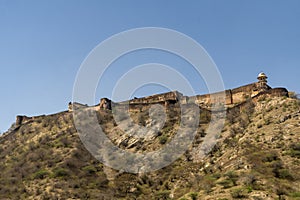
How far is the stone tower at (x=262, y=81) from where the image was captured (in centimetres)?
5013

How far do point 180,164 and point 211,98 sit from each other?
15.4 metres

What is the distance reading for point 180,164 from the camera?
4066cm

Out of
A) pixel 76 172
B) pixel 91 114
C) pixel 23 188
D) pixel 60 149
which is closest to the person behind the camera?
pixel 23 188

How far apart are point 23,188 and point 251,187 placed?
22248 millimetres

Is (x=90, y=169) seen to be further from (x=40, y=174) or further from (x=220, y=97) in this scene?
(x=220, y=97)

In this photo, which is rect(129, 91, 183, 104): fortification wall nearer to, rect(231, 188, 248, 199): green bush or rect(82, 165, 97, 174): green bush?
rect(82, 165, 97, 174): green bush

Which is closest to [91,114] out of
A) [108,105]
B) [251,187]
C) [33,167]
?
[108,105]

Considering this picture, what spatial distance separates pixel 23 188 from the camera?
38.5 metres

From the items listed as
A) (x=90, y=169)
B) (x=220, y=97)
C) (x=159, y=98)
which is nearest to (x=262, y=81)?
(x=220, y=97)

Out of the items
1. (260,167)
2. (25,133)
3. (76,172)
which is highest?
(25,133)

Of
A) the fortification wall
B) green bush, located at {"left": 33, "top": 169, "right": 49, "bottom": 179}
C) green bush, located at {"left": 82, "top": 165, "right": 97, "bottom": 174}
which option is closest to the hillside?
green bush, located at {"left": 33, "top": 169, "right": 49, "bottom": 179}

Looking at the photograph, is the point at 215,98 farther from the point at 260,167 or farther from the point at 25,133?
the point at 25,133

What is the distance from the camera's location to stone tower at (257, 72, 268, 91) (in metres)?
50.1

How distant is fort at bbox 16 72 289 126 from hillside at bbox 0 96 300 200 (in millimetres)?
1222
